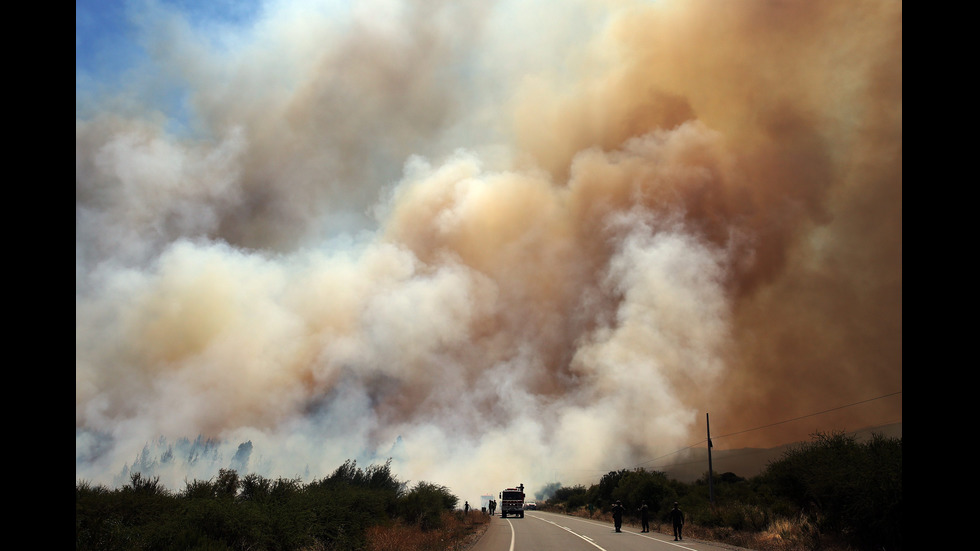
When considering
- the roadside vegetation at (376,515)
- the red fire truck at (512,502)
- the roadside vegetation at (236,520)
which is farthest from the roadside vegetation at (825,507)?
the red fire truck at (512,502)

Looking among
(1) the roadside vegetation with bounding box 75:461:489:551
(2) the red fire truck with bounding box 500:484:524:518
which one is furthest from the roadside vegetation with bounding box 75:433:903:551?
(2) the red fire truck with bounding box 500:484:524:518

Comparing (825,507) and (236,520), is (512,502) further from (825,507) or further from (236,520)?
(236,520)

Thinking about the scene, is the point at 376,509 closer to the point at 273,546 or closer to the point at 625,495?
the point at 273,546

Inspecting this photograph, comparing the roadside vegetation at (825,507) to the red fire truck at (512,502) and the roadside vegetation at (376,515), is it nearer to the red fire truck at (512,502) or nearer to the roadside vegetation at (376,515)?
the roadside vegetation at (376,515)

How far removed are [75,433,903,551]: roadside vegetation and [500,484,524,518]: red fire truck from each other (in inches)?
804

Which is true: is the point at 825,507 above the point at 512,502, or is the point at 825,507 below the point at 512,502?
above

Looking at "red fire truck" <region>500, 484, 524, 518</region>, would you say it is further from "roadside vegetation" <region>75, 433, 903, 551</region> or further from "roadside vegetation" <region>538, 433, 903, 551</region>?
"roadside vegetation" <region>75, 433, 903, 551</region>

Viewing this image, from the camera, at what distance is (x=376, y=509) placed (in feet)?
68.7

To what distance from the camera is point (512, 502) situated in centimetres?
4581

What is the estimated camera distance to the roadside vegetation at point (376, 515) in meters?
11.3

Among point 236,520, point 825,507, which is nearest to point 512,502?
point 825,507

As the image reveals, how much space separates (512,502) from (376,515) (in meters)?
27.4
